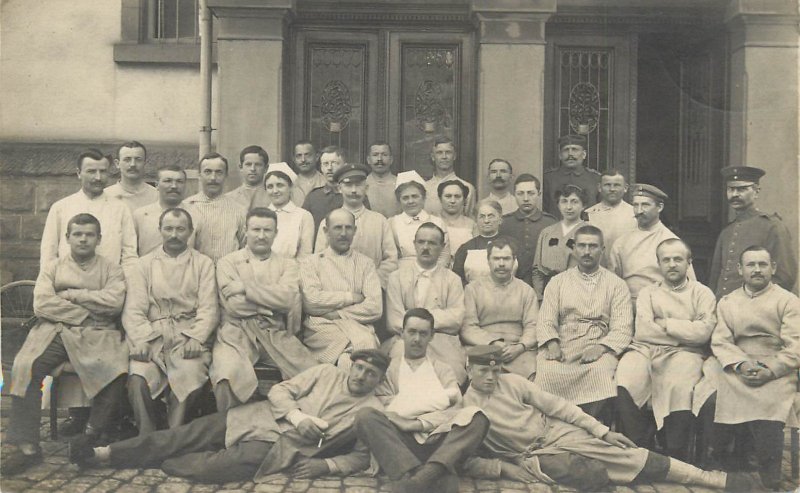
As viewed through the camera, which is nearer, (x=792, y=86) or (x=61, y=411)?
(x=61, y=411)

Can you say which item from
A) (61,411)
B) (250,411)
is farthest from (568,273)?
(61,411)

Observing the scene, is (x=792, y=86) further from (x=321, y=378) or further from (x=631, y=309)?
(x=321, y=378)

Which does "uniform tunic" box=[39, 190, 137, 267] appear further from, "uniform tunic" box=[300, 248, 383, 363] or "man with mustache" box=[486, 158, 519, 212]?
"man with mustache" box=[486, 158, 519, 212]

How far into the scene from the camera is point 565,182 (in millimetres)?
7383

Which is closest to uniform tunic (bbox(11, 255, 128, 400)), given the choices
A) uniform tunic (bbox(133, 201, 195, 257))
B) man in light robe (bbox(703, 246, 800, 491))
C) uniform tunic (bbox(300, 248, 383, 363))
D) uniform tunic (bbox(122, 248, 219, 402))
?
uniform tunic (bbox(122, 248, 219, 402))

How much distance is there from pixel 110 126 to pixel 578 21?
4.42 metres

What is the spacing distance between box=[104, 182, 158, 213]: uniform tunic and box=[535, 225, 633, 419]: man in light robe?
306 centimetres

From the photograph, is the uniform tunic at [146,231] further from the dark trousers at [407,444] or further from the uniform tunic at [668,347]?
the uniform tunic at [668,347]

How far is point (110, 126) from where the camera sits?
8.04 metres

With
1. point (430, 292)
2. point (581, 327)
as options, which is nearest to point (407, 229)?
point (430, 292)

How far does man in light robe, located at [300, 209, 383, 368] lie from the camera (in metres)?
5.84

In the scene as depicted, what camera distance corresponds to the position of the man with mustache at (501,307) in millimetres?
6031

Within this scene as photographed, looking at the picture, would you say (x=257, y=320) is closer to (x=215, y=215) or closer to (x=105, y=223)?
(x=215, y=215)

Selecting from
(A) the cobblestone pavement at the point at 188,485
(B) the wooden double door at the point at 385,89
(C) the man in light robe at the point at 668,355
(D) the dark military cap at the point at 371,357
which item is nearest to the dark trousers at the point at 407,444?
(A) the cobblestone pavement at the point at 188,485
